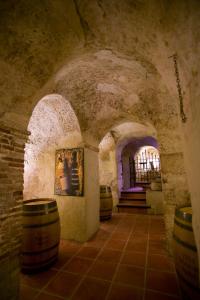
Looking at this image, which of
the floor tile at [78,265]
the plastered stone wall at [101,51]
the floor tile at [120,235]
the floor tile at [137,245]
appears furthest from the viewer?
the floor tile at [120,235]

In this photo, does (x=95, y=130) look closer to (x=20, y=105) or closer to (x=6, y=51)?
(x=20, y=105)

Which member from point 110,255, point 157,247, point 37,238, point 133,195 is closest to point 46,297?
point 37,238

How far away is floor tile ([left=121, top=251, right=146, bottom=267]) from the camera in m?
2.72

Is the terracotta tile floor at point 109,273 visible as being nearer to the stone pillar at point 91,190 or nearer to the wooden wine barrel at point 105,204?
the stone pillar at point 91,190

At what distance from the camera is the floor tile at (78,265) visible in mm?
2545

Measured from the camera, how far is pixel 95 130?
4312mm

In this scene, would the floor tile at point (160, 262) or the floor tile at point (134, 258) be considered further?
the floor tile at point (134, 258)

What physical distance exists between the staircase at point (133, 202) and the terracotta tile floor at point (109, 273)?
2431 mm

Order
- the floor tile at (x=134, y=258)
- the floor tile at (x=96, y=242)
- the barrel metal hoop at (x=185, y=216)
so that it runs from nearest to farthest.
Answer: the barrel metal hoop at (x=185, y=216), the floor tile at (x=134, y=258), the floor tile at (x=96, y=242)

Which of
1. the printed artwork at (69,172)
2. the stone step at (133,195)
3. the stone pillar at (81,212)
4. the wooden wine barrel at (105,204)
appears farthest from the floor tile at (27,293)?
the stone step at (133,195)

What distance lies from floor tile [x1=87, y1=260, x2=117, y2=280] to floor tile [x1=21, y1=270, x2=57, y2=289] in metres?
0.59

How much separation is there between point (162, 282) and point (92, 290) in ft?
3.21

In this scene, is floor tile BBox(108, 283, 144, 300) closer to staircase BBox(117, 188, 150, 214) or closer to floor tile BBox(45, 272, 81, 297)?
floor tile BBox(45, 272, 81, 297)

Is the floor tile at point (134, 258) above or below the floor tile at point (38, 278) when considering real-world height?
above
